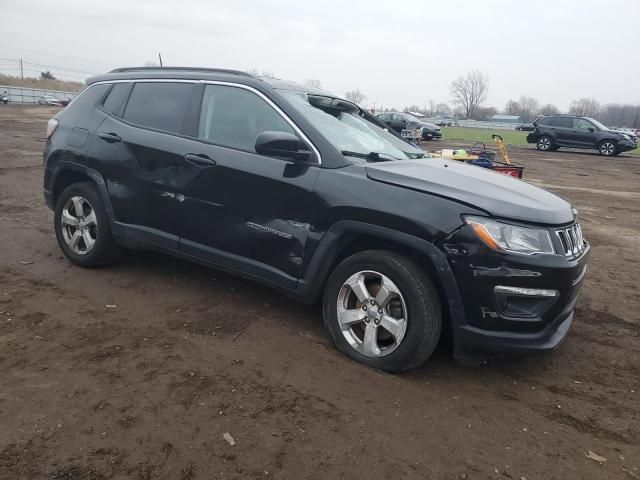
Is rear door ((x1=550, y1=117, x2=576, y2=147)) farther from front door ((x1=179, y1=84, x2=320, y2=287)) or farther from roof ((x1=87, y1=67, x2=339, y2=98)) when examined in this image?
front door ((x1=179, y1=84, x2=320, y2=287))

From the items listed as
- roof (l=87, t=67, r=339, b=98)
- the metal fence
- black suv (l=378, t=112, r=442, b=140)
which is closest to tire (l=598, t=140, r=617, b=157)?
black suv (l=378, t=112, r=442, b=140)

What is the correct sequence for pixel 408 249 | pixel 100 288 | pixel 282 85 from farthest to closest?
pixel 100 288 → pixel 282 85 → pixel 408 249

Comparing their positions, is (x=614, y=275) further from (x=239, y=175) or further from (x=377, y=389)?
(x=239, y=175)

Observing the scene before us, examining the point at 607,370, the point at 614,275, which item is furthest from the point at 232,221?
the point at 614,275

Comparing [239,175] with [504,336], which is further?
[239,175]

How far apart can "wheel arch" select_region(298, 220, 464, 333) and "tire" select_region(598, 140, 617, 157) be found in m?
25.5

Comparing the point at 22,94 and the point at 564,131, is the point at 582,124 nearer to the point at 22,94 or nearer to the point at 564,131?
the point at 564,131

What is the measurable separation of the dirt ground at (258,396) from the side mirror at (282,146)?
1.27 m

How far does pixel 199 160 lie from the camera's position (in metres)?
3.92

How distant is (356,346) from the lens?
3373 millimetres

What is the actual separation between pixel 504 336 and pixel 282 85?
8.15 ft

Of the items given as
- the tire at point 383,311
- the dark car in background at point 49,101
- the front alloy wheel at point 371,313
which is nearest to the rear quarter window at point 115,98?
the tire at point 383,311

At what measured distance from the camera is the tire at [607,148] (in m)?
24.6

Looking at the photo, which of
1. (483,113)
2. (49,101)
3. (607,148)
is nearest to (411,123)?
(607,148)
